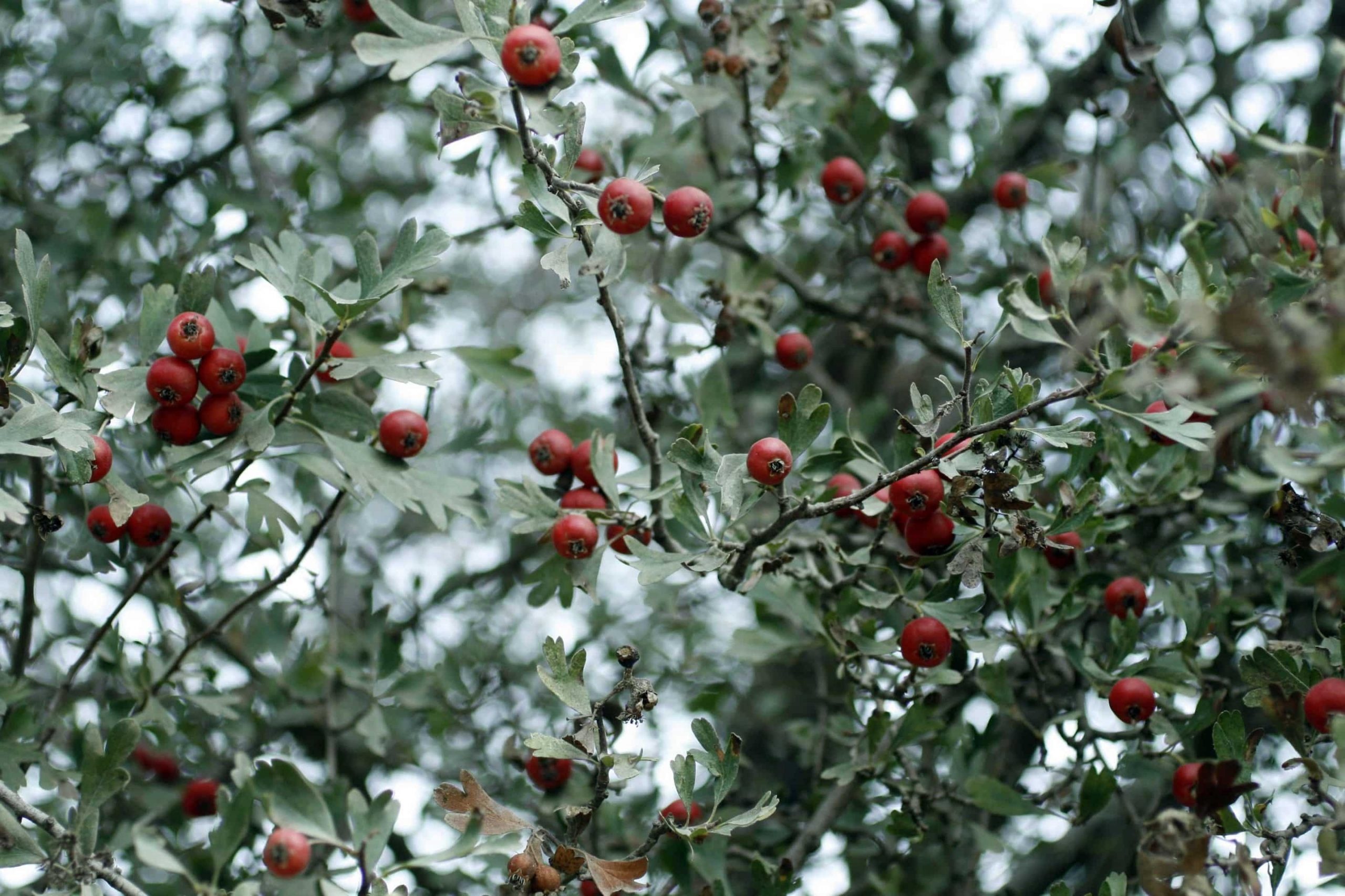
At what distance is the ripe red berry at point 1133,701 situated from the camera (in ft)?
8.93

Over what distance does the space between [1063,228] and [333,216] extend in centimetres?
282

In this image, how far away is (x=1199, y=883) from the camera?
1913 millimetres

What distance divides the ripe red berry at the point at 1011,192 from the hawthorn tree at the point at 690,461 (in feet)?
0.04

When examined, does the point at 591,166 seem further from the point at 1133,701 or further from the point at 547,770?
the point at 1133,701

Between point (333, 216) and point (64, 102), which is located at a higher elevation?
point (64, 102)

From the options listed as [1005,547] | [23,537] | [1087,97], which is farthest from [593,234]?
[1087,97]

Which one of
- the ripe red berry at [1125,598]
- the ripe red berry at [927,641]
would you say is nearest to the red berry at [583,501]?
the ripe red berry at [927,641]

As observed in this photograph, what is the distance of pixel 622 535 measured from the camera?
263 centimetres

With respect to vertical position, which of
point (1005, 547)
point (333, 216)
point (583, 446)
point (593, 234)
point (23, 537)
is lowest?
point (23, 537)

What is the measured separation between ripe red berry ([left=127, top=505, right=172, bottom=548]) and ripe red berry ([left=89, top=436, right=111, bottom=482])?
0.35 m

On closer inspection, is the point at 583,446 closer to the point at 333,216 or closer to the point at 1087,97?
the point at 333,216

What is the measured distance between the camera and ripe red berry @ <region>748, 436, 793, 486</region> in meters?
2.38

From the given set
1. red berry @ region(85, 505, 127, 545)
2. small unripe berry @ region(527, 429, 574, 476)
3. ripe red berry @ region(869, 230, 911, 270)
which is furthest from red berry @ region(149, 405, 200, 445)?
ripe red berry @ region(869, 230, 911, 270)

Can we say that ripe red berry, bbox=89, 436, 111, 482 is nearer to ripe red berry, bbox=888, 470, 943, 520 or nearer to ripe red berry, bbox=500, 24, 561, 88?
ripe red berry, bbox=500, 24, 561, 88
